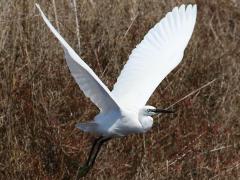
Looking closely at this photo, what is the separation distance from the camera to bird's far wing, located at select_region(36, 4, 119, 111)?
262 centimetres

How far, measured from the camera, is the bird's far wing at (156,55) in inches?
130

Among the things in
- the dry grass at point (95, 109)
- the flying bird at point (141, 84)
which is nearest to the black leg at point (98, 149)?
the flying bird at point (141, 84)

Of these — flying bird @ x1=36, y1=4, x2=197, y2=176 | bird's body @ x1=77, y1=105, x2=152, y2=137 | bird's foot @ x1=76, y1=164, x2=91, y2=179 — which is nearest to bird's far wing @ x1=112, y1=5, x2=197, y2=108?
flying bird @ x1=36, y1=4, x2=197, y2=176

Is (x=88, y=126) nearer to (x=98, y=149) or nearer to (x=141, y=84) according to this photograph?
(x=98, y=149)

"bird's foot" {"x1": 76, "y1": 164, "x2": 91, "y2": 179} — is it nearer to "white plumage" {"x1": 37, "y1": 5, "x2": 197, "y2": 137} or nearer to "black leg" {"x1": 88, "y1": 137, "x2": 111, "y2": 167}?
"black leg" {"x1": 88, "y1": 137, "x2": 111, "y2": 167}

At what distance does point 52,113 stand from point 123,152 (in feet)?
1.23

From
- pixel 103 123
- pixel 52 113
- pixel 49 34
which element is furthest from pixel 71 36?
pixel 103 123

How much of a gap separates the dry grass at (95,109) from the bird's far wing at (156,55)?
249 mm

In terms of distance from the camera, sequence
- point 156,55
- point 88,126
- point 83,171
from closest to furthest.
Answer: point 88,126, point 83,171, point 156,55

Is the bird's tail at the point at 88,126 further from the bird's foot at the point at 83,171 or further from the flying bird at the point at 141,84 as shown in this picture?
the bird's foot at the point at 83,171

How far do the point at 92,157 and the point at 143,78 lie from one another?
1.33ft

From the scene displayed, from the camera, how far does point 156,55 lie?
3418 mm

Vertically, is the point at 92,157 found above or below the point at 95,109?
below

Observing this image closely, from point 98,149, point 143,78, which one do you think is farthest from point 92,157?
point 143,78
